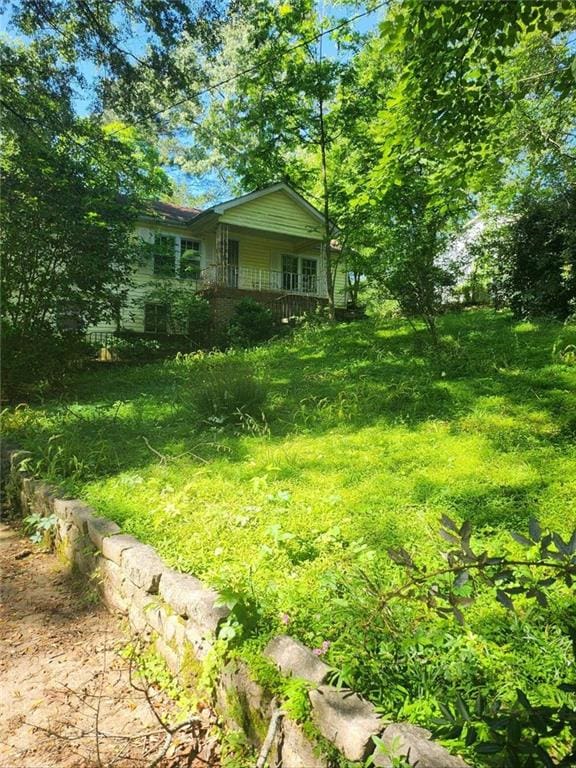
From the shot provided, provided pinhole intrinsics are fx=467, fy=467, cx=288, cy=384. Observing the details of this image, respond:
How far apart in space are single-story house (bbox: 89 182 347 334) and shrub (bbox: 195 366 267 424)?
8613 millimetres

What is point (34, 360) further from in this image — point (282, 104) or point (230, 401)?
point (282, 104)

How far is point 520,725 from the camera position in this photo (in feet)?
3.41

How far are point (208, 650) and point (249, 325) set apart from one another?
11.6 metres

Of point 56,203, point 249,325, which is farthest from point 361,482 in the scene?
point 249,325

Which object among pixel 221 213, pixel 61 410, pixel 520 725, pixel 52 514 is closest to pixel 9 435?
pixel 61 410

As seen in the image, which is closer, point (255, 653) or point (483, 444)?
point (255, 653)

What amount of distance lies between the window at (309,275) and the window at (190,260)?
14.0ft

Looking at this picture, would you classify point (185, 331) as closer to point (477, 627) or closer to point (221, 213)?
point (221, 213)

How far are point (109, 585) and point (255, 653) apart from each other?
1.42m

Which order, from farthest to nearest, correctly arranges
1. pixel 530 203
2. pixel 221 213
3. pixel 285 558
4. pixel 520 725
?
pixel 221 213 < pixel 530 203 < pixel 285 558 < pixel 520 725

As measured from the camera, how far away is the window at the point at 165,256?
48.0 feet

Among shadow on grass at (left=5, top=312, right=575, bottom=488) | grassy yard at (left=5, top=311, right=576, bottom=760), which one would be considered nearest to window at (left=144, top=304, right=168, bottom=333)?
shadow on grass at (left=5, top=312, right=575, bottom=488)

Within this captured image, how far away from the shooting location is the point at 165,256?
51.3 feet

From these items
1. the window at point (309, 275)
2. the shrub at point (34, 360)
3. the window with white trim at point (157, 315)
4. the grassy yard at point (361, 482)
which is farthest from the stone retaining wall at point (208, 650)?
the window at point (309, 275)
